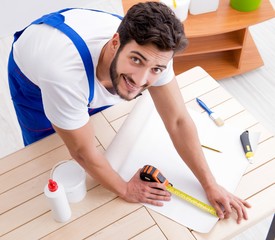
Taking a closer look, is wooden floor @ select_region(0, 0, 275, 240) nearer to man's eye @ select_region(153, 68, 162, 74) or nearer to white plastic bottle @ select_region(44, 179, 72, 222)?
white plastic bottle @ select_region(44, 179, 72, 222)

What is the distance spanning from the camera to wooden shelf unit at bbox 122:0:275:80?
2.44 metres

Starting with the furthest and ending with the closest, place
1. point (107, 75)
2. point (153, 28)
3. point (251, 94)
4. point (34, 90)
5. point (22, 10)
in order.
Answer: point (22, 10) < point (251, 94) < point (34, 90) < point (107, 75) < point (153, 28)

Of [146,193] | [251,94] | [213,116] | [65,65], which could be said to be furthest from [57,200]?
[251,94]

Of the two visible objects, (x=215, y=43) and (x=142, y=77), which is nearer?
(x=142, y=77)

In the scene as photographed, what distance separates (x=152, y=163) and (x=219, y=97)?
445 millimetres

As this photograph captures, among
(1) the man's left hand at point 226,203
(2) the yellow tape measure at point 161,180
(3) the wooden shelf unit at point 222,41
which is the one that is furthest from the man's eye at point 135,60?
(3) the wooden shelf unit at point 222,41

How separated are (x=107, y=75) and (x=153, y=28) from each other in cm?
29

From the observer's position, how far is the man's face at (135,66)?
3.73 feet

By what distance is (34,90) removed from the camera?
155cm

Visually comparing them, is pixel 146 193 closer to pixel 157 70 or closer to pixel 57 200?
pixel 57 200

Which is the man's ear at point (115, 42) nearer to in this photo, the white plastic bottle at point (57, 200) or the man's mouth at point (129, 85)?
the man's mouth at point (129, 85)

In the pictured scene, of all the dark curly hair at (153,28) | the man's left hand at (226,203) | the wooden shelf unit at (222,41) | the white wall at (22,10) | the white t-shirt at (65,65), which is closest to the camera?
the dark curly hair at (153,28)

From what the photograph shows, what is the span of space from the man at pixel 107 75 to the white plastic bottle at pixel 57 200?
135mm

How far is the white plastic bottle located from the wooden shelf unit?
1441 mm
